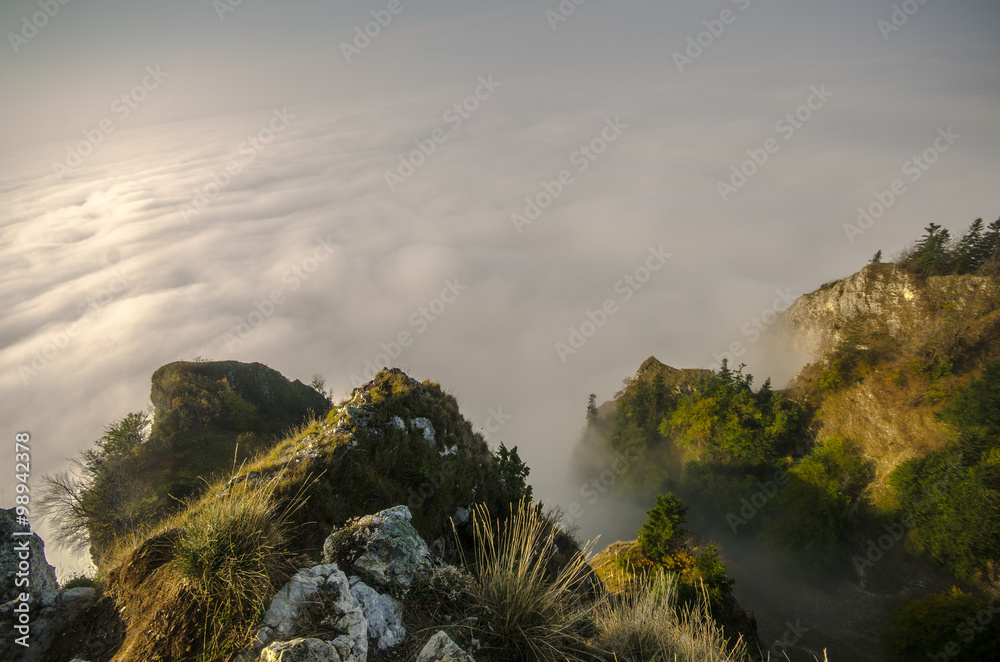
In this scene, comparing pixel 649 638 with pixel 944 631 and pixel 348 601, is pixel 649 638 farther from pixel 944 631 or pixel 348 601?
pixel 944 631

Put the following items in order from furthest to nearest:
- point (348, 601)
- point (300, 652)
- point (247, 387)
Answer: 1. point (247, 387)
2. point (348, 601)
3. point (300, 652)

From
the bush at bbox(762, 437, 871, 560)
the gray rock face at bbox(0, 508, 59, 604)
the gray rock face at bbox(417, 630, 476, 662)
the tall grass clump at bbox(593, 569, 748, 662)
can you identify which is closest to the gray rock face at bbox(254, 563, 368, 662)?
the gray rock face at bbox(417, 630, 476, 662)

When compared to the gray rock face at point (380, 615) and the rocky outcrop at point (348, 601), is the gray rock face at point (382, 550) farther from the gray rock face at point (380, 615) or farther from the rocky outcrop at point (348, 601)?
the gray rock face at point (380, 615)

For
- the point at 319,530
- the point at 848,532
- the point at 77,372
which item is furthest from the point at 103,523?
the point at 77,372

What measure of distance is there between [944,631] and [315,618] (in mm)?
34303

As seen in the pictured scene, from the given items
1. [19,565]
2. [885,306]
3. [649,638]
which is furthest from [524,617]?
[885,306]

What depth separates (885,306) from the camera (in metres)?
45.4

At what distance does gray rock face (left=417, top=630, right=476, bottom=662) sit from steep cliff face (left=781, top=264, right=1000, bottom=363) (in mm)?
51168

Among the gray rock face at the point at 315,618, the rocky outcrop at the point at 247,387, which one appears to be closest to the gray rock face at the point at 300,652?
the gray rock face at the point at 315,618

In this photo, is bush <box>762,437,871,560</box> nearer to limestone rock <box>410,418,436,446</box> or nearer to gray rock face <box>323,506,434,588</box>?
limestone rock <box>410,418,436,446</box>

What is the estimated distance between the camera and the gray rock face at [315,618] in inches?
175

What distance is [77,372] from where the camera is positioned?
441 ft

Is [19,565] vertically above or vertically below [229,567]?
below
